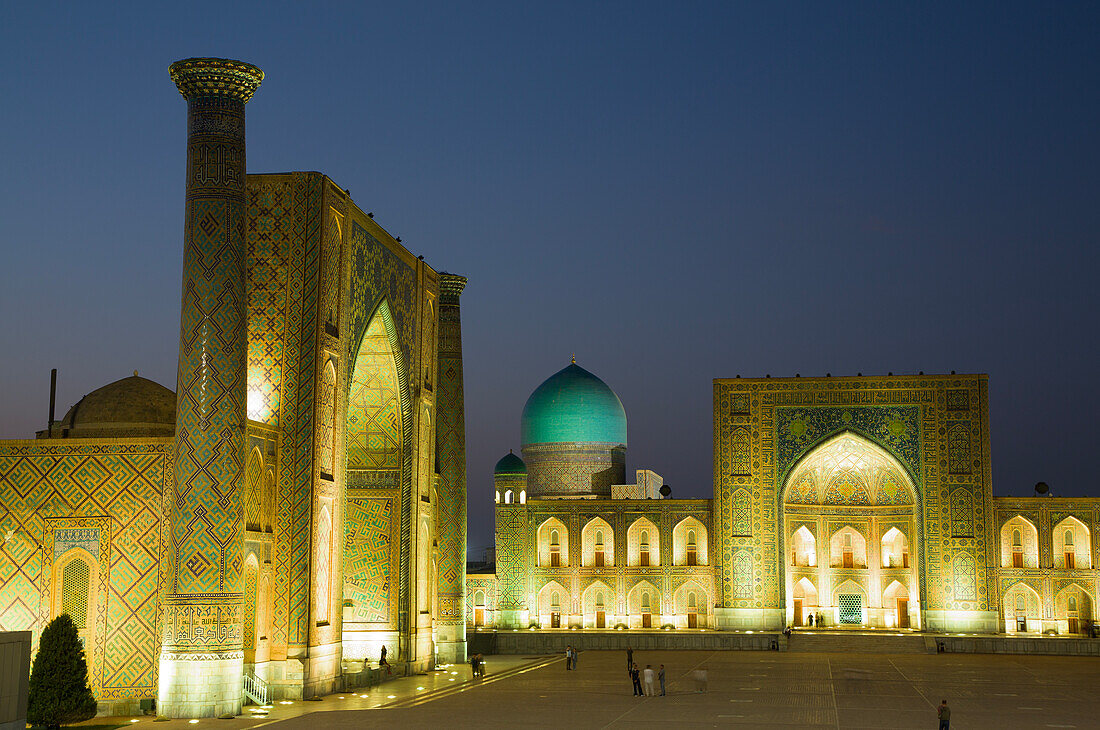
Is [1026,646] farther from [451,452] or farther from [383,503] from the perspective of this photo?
[383,503]

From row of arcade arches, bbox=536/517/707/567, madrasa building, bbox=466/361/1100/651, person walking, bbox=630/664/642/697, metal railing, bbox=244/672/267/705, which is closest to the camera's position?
metal railing, bbox=244/672/267/705

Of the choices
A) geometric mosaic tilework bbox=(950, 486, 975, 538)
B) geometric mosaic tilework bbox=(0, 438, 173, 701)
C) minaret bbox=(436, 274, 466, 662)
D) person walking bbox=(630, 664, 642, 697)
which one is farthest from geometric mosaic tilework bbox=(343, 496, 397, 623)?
geometric mosaic tilework bbox=(950, 486, 975, 538)

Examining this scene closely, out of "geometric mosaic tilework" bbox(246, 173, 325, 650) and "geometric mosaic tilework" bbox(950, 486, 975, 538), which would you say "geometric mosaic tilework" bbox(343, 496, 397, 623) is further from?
"geometric mosaic tilework" bbox(950, 486, 975, 538)

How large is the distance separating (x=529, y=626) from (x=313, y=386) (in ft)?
56.6

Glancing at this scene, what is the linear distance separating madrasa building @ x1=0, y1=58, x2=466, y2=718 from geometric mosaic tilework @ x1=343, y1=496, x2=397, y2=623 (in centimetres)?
11

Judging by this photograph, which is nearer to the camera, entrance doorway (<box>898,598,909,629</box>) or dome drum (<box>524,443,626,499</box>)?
entrance doorway (<box>898,598,909,629</box>)

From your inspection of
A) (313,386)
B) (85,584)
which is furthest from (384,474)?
(85,584)

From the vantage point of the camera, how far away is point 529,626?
34.2 m

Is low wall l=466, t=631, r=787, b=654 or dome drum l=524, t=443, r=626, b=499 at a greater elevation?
dome drum l=524, t=443, r=626, b=499

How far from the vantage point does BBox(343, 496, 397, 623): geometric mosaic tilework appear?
2228cm

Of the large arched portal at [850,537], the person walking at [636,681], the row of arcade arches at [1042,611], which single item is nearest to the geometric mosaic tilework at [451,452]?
the person walking at [636,681]

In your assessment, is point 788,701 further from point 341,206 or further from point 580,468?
point 580,468

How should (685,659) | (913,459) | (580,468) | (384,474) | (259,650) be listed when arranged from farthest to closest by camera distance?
(580,468)
(913,459)
(685,659)
(384,474)
(259,650)

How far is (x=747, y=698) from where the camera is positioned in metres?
19.0
